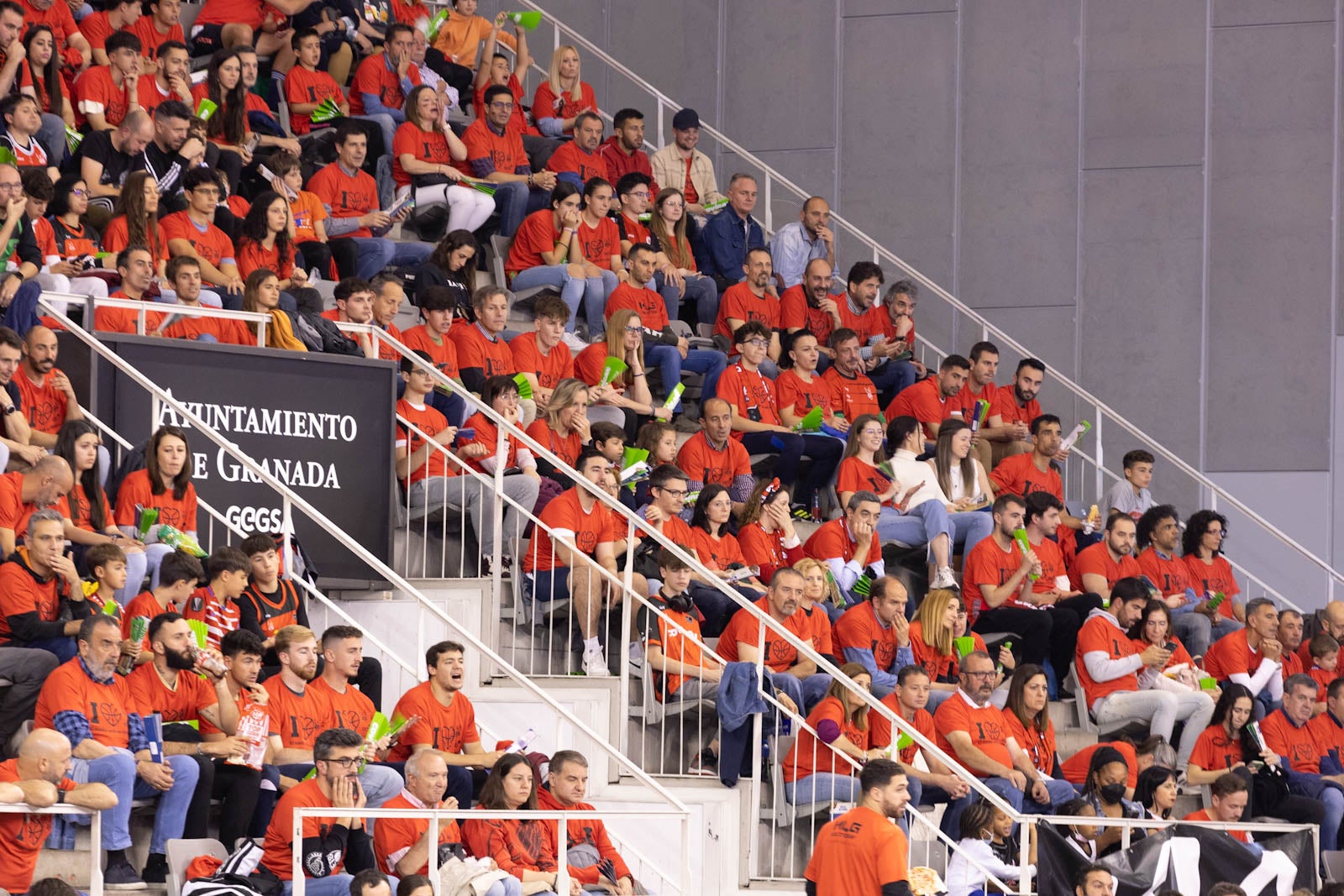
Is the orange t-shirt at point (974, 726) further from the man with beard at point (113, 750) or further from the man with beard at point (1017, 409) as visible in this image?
the man with beard at point (113, 750)

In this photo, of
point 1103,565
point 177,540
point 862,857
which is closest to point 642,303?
point 1103,565

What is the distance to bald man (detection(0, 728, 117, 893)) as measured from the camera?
758 cm

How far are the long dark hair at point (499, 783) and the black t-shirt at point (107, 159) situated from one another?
5184 millimetres

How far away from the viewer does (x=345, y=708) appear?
9.23m

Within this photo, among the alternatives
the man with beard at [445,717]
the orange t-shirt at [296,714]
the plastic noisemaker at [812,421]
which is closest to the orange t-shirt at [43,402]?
the orange t-shirt at [296,714]

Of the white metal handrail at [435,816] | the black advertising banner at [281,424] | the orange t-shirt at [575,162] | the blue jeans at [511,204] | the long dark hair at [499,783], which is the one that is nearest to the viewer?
the white metal handrail at [435,816]

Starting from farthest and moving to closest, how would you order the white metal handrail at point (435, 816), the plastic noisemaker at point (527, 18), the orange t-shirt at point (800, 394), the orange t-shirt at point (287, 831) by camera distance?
the plastic noisemaker at point (527, 18) < the orange t-shirt at point (800, 394) < the orange t-shirt at point (287, 831) < the white metal handrail at point (435, 816)

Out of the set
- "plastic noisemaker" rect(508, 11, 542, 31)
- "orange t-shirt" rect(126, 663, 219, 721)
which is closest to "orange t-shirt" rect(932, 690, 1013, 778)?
"orange t-shirt" rect(126, 663, 219, 721)

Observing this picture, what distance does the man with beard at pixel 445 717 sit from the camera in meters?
9.38

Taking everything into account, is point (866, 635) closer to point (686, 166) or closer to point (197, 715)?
point (197, 715)

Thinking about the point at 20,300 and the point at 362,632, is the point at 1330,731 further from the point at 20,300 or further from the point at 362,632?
the point at 20,300

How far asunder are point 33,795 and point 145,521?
87.6 inches

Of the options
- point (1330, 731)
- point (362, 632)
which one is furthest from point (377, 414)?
point (1330, 731)

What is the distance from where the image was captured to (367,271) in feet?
43.7
